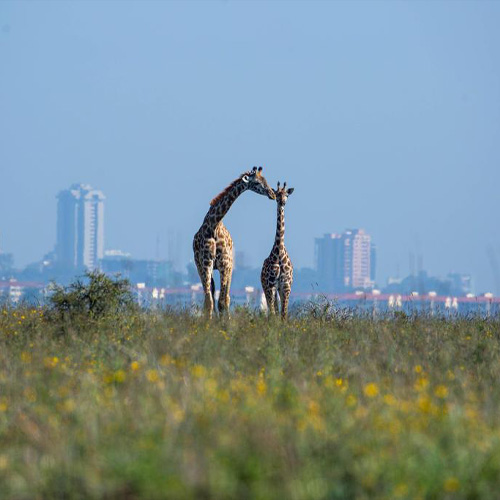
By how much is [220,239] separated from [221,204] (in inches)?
21.8

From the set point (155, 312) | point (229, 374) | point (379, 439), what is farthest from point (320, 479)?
point (155, 312)

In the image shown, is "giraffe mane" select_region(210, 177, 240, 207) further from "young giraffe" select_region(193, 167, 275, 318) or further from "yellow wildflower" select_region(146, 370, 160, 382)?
"yellow wildflower" select_region(146, 370, 160, 382)

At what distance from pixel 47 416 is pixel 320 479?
273 centimetres

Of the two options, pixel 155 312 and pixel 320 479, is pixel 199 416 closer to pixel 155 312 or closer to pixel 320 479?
pixel 320 479

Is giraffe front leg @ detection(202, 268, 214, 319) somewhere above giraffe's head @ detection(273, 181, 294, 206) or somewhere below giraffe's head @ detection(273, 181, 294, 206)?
below

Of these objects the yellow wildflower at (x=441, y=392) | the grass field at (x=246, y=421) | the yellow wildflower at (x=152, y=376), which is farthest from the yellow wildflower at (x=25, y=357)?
the yellow wildflower at (x=441, y=392)

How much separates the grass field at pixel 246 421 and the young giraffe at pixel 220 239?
549 cm

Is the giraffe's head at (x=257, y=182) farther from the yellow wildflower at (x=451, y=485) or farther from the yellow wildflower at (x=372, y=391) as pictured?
the yellow wildflower at (x=451, y=485)

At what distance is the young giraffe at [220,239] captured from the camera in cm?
1870

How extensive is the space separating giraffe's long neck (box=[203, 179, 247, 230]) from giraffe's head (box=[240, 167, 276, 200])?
3.3 inches

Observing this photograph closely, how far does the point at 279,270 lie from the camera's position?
18.8 metres

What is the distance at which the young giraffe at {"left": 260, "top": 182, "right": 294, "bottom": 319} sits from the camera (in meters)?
18.8

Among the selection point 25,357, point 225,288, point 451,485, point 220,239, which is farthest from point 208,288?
point 451,485

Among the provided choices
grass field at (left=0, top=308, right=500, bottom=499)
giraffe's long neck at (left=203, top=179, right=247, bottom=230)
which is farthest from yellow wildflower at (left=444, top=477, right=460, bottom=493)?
giraffe's long neck at (left=203, top=179, right=247, bottom=230)
